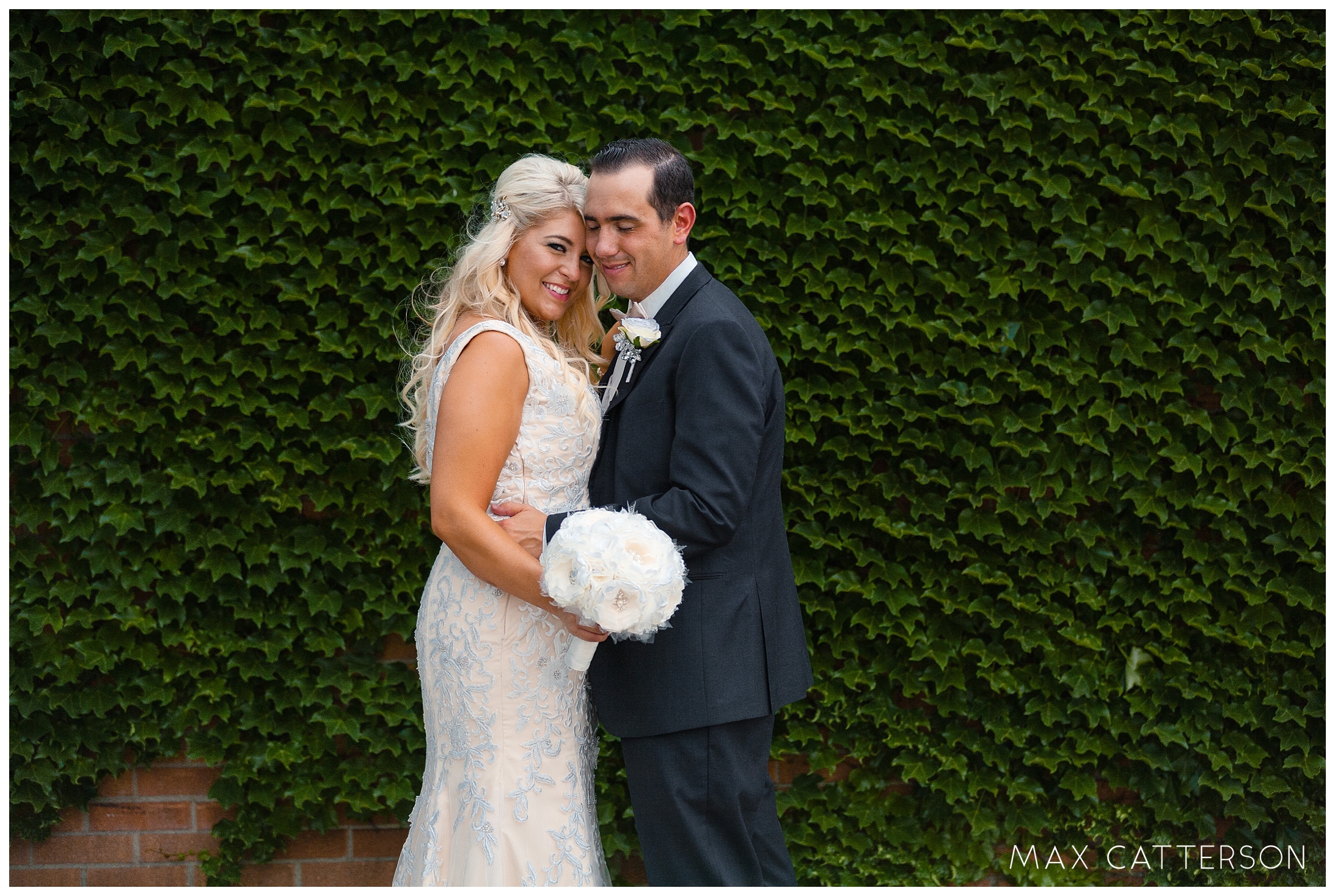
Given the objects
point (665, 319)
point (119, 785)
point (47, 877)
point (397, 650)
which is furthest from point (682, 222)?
point (47, 877)

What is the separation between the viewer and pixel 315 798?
360 cm

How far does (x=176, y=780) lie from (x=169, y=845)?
10.2 inches

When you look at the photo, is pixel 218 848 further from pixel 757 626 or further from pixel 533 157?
pixel 533 157

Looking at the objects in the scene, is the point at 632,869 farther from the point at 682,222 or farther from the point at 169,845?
the point at 682,222

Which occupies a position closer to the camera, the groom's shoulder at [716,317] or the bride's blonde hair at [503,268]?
the groom's shoulder at [716,317]

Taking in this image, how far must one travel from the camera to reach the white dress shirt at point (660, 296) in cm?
254

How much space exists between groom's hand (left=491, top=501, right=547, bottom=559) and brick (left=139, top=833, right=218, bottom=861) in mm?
2293

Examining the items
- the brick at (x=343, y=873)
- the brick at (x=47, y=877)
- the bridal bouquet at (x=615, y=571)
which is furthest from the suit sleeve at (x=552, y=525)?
the brick at (x=47, y=877)

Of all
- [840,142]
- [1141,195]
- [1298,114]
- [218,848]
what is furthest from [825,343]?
[218,848]

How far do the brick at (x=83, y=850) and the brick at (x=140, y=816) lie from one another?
5 centimetres

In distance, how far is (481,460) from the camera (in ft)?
7.84

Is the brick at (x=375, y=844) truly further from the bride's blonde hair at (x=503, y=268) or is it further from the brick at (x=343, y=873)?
the bride's blonde hair at (x=503, y=268)

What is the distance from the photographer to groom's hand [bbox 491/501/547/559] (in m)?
2.39

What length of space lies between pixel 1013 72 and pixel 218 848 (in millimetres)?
4155
